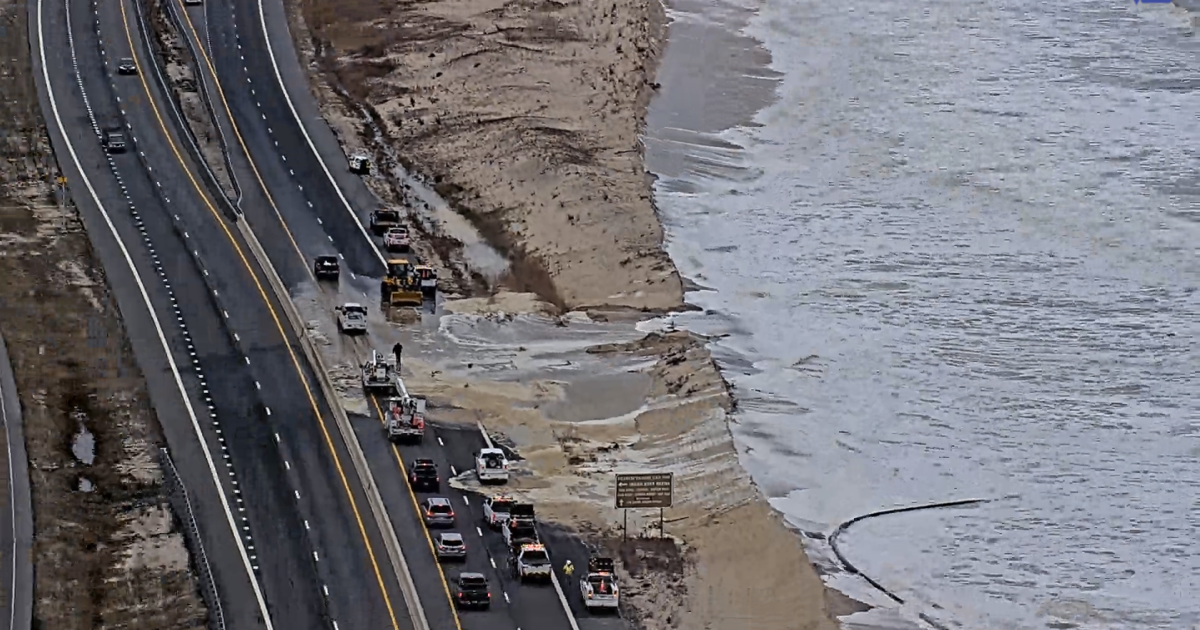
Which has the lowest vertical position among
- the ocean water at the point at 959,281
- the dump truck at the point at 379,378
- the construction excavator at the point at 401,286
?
the ocean water at the point at 959,281

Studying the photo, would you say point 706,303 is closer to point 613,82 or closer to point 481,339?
point 481,339

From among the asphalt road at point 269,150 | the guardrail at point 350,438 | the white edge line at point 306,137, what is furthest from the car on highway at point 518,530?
the white edge line at point 306,137

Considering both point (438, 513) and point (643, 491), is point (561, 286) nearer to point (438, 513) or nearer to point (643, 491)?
point (643, 491)

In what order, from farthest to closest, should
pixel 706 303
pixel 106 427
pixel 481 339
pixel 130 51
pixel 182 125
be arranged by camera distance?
pixel 130 51 → pixel 182 125 → pixel 706 303 → pixel 481 339 → pixel 106 427

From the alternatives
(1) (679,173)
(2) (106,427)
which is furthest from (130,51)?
(2) (106,427)

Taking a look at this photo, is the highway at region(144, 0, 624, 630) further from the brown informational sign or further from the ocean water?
the ocean water

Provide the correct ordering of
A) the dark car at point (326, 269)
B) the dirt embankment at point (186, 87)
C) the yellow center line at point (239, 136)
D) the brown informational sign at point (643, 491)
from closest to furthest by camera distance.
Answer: the brown informational sign at point (643, 491) < the dark car at point (326, 269) < the yellow center line at point (239, 136) < the dirt embankment at point (186, 87)

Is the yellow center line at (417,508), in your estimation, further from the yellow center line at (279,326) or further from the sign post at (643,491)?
the sign post at (643,491)
